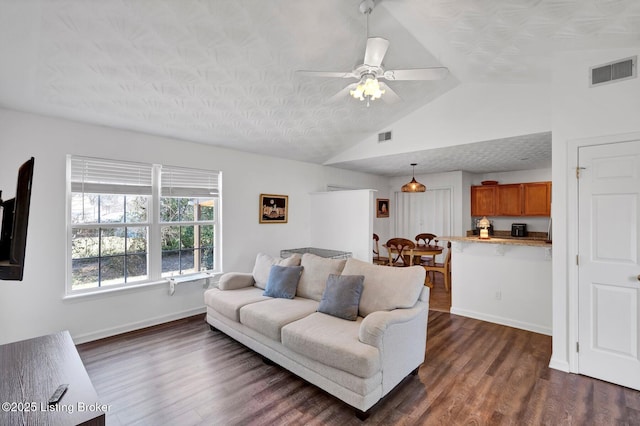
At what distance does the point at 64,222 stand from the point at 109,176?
678mm

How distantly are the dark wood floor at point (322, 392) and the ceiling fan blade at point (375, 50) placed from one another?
252 centimetres

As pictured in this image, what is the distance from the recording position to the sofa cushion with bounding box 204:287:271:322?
3129mm

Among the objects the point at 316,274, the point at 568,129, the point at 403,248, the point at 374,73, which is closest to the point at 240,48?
the point at 374,73

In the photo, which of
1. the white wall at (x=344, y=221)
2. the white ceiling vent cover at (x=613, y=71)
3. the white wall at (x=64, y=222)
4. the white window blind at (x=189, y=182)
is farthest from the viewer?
the white wall at (x=344, y=221)

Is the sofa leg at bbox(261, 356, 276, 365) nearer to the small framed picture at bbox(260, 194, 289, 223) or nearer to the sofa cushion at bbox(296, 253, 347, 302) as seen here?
the sofa cushion at bbox(296, 253, 347, 302)

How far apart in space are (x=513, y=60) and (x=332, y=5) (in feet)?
6.42

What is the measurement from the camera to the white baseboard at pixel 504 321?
11.8ft

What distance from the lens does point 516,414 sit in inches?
83.7

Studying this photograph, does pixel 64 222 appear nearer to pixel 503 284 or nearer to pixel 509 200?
pixel 503 284

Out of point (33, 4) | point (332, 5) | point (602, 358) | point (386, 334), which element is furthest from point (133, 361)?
point (602, 358)

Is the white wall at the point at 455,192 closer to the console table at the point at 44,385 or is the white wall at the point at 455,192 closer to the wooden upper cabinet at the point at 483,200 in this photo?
the wooden upper cabinet at the point at 483,200

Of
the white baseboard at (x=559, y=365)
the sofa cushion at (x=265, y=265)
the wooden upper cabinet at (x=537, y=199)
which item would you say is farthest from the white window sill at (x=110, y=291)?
the wooden upper cabinet at (x=537, y=199)

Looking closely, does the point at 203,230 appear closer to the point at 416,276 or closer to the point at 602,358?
the point at 416,276

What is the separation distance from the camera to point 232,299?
3.28 metres
